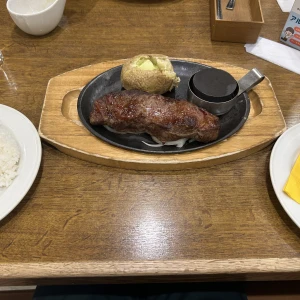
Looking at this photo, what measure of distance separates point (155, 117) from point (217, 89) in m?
0.27

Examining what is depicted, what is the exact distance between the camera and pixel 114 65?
1.39 meters

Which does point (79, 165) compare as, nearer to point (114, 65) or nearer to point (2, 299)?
point (114, 65)

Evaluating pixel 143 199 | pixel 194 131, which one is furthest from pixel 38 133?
pixel 194 131

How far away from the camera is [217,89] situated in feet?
3.81

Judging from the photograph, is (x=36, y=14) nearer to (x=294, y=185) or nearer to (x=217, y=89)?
(x=217, y=89)

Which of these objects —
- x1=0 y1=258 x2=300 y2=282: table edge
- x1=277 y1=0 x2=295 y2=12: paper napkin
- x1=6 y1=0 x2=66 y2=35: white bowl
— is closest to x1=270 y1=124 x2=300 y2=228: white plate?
x1=0 y1=258 x2=300 y2=282: table edge

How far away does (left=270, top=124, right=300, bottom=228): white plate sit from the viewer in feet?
3.07

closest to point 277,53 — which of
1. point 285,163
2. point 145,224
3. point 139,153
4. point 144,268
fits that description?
point 285,163

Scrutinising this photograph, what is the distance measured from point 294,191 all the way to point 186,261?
41cm

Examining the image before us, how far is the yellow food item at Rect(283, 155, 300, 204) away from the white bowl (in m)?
1.32

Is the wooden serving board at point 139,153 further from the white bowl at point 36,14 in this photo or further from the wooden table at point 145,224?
the white bowl at point 36,14

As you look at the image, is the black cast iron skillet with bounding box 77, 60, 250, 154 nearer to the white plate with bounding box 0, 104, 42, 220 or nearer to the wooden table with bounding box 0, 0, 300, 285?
the wooden table with bounding box 0, 0, 300, 285

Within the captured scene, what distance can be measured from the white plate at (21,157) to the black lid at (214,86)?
2.07 ft

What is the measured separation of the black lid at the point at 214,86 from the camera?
1.15m
